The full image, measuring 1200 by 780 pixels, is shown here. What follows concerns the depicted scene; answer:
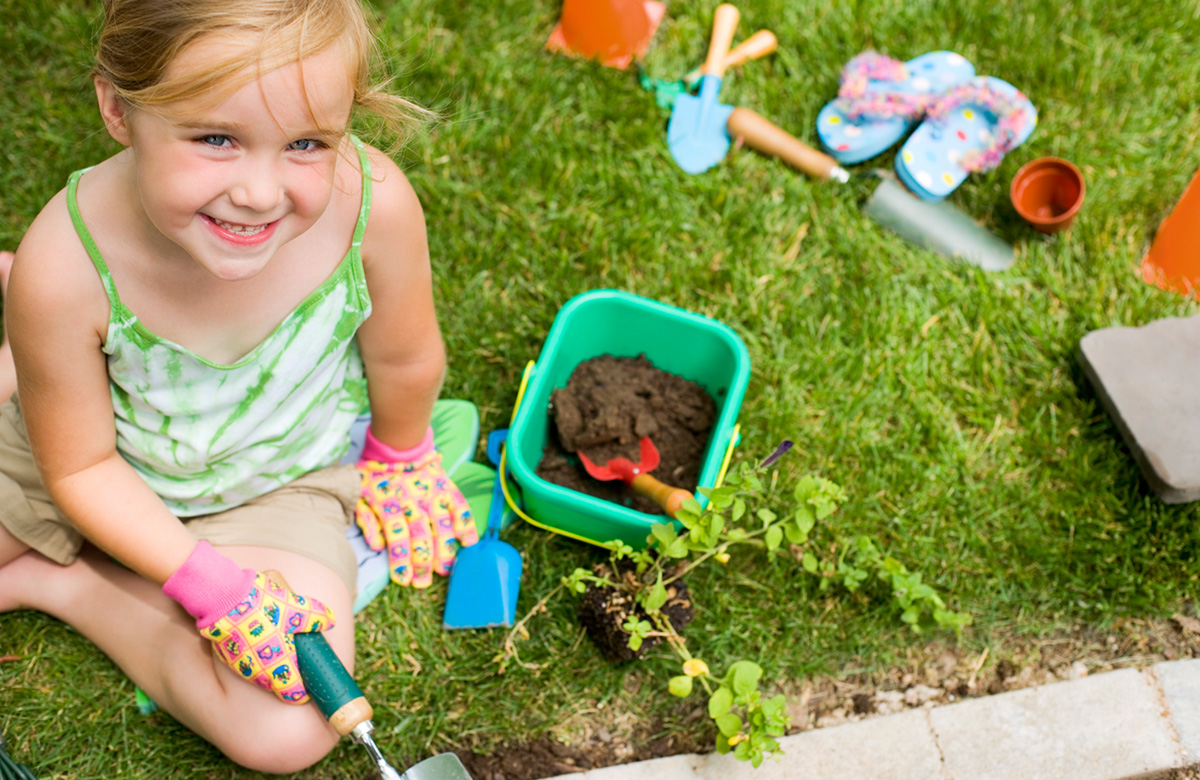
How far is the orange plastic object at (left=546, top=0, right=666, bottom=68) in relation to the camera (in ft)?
6.60

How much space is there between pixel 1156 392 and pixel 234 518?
1549 mm

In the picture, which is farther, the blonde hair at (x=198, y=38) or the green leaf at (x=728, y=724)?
the green leaf at (x=728, y=724)

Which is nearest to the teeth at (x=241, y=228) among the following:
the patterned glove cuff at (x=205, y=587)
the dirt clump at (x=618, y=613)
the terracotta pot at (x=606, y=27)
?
the patterned glove cuff at (x=205, y=587)

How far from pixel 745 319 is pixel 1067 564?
700 millimetres

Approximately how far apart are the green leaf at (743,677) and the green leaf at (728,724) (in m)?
0.04

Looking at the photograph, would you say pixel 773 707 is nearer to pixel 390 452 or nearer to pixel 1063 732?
pixel 1063 732

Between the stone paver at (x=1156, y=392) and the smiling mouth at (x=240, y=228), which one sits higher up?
the smiling mouth at (x=240, y=228)

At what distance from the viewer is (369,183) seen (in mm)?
1132

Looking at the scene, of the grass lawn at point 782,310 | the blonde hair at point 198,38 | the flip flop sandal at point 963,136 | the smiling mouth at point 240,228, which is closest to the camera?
the blonde hair at point 198,38

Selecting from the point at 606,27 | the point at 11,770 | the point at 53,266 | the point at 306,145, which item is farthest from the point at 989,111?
the point at 11,770

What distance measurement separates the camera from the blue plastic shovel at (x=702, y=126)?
6.44 feet

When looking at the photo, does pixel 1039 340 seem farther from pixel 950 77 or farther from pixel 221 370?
pixel 221 370

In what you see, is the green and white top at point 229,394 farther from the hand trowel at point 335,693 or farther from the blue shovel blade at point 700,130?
the blue shovel blade at point 700,130

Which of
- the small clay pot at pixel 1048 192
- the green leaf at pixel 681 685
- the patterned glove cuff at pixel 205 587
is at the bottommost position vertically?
the green leaf at pixel 681 685
